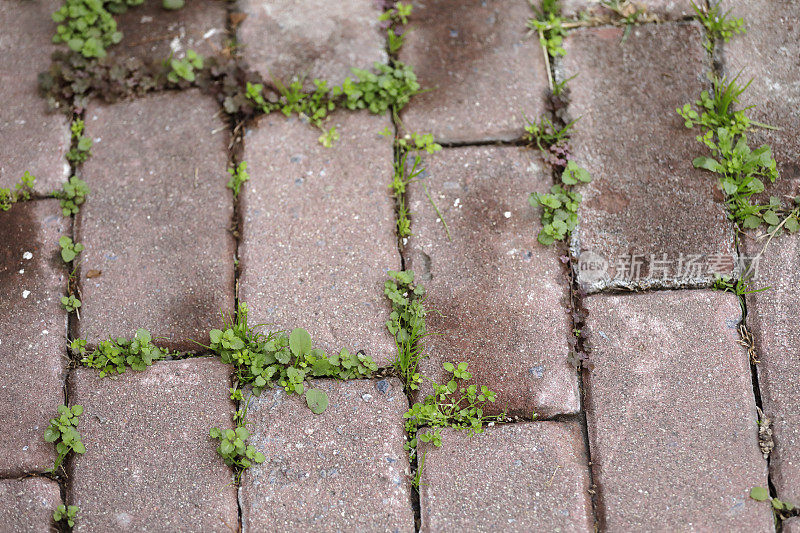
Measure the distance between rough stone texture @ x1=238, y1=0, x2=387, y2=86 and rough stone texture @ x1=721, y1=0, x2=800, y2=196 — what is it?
5.18 feet

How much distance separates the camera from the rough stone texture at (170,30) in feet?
10.2

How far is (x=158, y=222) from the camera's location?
2.79 m

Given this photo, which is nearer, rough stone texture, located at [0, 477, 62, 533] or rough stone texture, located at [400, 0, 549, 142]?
rough stone texture, located at [0, 477, 62, 533]

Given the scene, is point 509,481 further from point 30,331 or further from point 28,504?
point 30,331

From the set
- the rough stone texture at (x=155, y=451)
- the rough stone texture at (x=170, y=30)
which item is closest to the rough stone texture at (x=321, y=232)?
the rough stone texture at (x=155, y=451)

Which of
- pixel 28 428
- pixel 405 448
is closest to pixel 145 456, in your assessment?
pixel 28 428

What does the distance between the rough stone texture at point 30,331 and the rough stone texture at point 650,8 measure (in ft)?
7.82

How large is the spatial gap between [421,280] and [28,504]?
160 cm

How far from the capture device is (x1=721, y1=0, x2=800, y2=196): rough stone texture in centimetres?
284

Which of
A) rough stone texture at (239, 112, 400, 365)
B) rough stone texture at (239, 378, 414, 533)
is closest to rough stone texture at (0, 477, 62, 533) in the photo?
rough stone texture at (239, 378, 414, 533)

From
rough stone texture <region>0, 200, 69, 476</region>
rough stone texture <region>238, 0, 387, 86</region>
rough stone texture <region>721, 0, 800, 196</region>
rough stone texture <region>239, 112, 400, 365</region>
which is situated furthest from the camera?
rough stone texture <region>238, 0, 387, 86</region>

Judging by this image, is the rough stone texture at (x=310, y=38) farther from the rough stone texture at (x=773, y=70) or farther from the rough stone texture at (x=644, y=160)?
the rough stone texture at (x=773, y=70)

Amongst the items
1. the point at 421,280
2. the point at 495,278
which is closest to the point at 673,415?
the point at 495,278

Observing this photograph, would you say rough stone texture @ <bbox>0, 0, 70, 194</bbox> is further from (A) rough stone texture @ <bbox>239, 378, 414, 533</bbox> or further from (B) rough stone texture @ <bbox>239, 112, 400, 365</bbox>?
(A) rough stone texture @ <bbox>239, 378, 414, 533</bbox>
